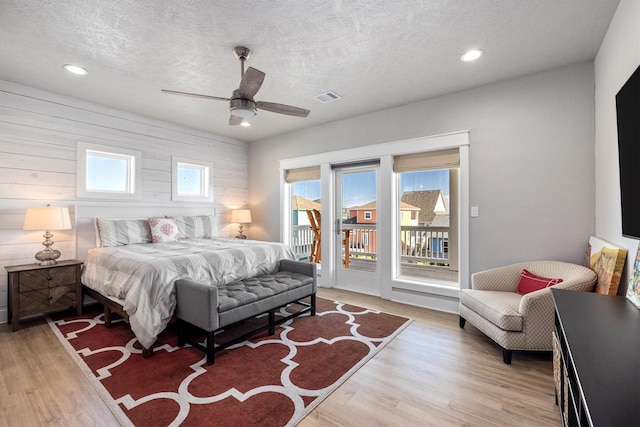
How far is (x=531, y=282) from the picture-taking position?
2.66 meters

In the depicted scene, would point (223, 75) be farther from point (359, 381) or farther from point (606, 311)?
point (606, 311)

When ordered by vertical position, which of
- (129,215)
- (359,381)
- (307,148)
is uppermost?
(307,148)

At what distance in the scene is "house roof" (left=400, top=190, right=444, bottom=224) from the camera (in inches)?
151

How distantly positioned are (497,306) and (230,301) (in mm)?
2276

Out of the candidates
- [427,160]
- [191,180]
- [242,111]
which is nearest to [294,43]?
[242,111]

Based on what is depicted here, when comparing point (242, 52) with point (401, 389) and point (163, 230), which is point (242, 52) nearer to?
point (163, 230)

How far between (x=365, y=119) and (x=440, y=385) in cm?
→ 340

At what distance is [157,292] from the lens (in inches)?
97.6

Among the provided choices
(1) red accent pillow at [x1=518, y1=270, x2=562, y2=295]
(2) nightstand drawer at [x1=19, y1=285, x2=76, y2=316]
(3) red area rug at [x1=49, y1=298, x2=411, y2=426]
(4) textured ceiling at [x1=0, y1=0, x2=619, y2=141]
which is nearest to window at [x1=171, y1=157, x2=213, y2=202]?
(4) textured ceiling at [x1=0, y1=0, x2=619, y2=141]

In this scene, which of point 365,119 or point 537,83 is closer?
point 537,83

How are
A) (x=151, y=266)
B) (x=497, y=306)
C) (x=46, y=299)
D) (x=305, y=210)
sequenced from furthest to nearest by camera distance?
(x=305, y=210)
(x=46, y=299)
(x=151, y=266)
(x=497, y=306)

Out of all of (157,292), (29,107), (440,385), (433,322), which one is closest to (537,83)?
(433,322)

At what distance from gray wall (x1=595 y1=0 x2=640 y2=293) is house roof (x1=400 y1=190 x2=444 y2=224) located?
1.58 metres

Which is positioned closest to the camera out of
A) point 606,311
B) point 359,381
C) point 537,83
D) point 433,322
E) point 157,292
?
point 606,311
